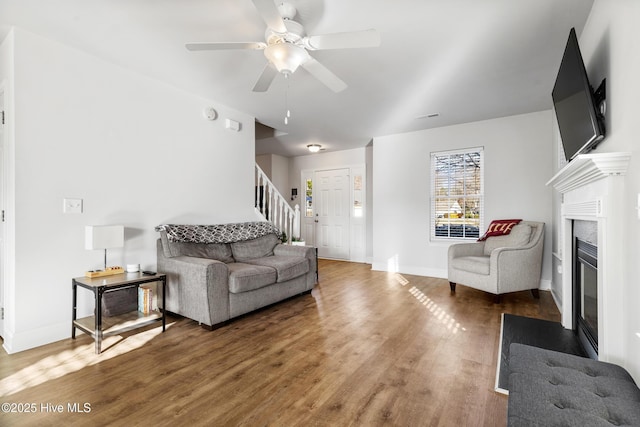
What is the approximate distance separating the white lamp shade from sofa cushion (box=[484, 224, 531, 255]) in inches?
173

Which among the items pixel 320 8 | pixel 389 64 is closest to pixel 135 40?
pixel 320 8

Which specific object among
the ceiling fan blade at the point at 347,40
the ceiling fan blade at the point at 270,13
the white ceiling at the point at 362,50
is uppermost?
the white ceiling at the point at 362,50

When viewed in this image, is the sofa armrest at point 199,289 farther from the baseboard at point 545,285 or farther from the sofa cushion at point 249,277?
the baseboard at point 545,285

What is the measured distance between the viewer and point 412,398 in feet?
5.70

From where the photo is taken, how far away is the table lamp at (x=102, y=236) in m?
2.54

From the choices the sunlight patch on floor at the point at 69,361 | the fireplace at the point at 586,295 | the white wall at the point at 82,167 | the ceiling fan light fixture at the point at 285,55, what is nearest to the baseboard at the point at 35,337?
the white wall at the point at 82,167

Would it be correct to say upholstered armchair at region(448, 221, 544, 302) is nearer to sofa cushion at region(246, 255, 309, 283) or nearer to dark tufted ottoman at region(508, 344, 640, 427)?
sofa cushion at region(246, 255, 309, 283)

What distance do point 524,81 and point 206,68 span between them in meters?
3.33

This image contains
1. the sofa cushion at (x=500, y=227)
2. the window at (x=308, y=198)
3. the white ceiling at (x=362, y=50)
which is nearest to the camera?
the white ceiling at (x=362, y=50)

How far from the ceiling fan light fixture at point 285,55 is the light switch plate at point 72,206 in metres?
2.11

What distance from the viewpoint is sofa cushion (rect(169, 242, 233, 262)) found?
3.20 m

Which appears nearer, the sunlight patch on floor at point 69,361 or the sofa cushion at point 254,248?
the sunlight patch on floor at point 69,361

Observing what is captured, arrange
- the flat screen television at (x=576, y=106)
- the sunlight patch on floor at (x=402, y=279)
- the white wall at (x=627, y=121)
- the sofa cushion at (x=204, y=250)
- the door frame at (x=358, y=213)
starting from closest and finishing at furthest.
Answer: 1. the white wall at (x=627, y=121)
2. the flat screen television at (x=576, y=106)
3. the sofa cushion at (x=204, y=250)
4. the sunlight patch on floor at (x=402, y=279)
5. the door frame at (x=358, y=213)

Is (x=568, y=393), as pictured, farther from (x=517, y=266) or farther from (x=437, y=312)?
(x=517, y=266)
